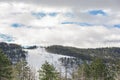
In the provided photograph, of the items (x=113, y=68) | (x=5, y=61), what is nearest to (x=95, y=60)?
(x=113, y=68)

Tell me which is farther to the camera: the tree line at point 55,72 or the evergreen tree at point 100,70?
the evergreen tree at point 100,70

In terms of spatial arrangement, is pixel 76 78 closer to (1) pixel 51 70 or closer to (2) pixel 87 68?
(2) pixel 87 68

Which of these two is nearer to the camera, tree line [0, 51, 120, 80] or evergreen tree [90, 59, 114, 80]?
tree line [0, 51, 120, 80]

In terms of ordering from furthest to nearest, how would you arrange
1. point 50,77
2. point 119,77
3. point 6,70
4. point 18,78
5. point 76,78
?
point 76,78 < point 18,78 < point 119,77 < point 50,77 < point 6,70

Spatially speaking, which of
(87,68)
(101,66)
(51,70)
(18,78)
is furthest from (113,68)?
(51,70)

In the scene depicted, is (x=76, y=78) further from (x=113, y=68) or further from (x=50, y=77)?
(x=50, y=77)

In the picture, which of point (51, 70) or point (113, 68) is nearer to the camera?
point (51, 70)

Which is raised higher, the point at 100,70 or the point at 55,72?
the point at 100,70

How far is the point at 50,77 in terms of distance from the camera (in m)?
80.9

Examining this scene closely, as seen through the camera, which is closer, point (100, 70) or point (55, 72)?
point (55, 72)

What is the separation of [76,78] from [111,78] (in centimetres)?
3428

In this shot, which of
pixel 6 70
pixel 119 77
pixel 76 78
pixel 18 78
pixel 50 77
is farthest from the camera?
pixel 76 78

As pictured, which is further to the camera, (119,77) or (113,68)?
(113,68)

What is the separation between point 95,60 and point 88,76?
14.6 metres
